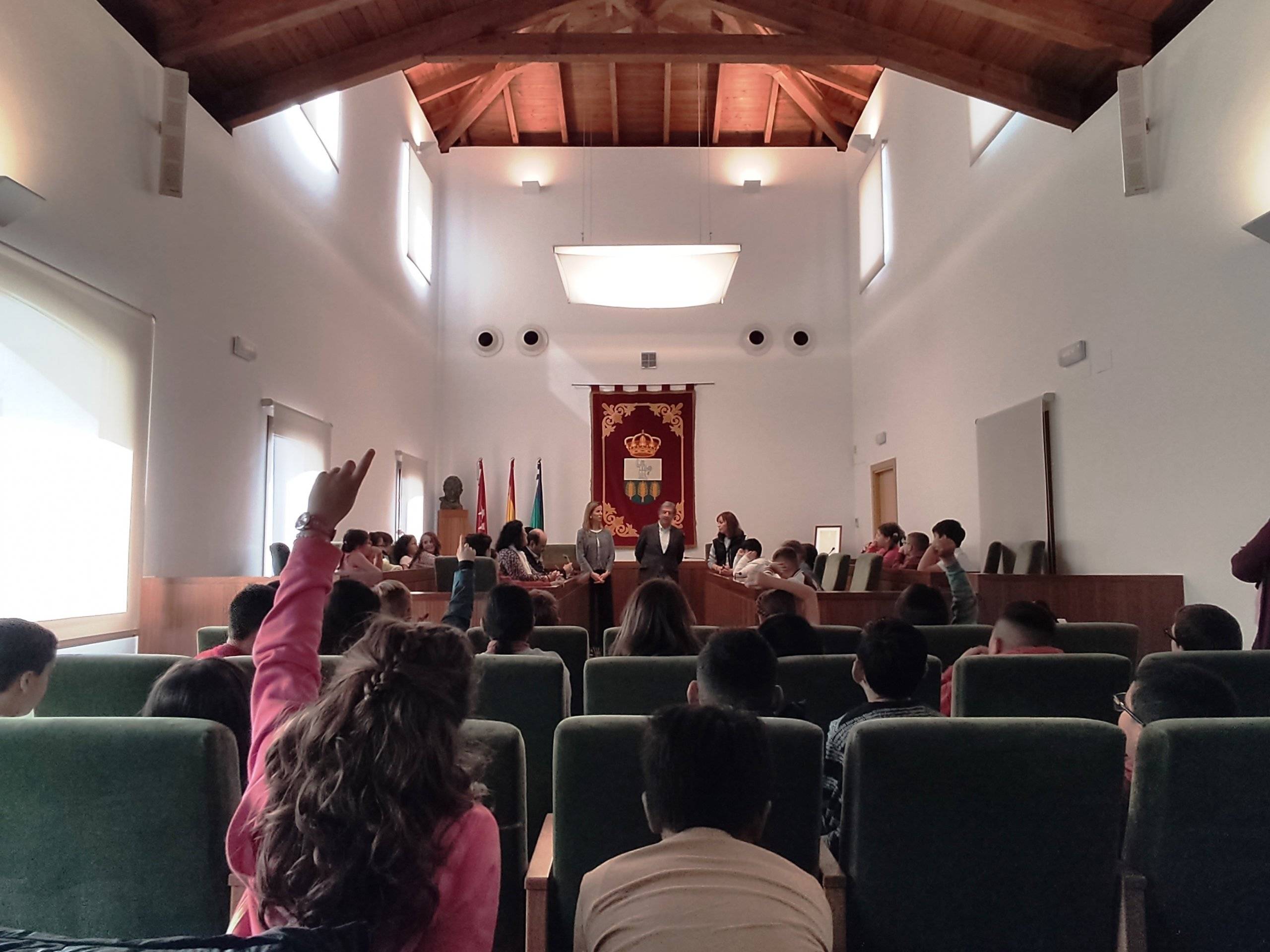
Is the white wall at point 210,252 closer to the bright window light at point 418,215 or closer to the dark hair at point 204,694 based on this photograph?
the bright window light at point 418,215

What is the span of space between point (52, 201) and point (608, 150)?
8713 millimetres

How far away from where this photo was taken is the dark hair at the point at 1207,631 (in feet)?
9.32

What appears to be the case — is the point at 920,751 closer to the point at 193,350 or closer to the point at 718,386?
the point at 193,350

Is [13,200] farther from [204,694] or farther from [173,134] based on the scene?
[204,694]

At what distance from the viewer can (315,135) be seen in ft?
25.3

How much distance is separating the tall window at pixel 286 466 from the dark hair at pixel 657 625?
14.4 feet

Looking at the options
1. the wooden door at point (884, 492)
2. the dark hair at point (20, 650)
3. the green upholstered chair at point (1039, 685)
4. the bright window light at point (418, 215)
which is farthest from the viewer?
the bright window light at point (418, 215)

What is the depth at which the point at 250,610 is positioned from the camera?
260 centimetres

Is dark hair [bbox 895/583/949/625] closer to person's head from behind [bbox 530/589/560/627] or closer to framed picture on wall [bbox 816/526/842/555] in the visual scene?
person's head from behind [bbox 530/589/560/627]

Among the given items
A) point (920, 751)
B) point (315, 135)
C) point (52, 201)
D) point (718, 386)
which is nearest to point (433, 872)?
point (920, 751)

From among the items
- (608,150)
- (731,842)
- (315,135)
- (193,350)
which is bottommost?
(731,842)

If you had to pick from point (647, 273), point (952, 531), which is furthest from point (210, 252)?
point (952, 531)

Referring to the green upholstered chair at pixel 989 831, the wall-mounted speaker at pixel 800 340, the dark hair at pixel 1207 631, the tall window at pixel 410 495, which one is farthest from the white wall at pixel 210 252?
the wall-mounted speaker at pixel 800 340

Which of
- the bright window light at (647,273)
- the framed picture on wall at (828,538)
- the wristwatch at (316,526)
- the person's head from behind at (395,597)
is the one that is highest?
the bright window light at (647,273)
